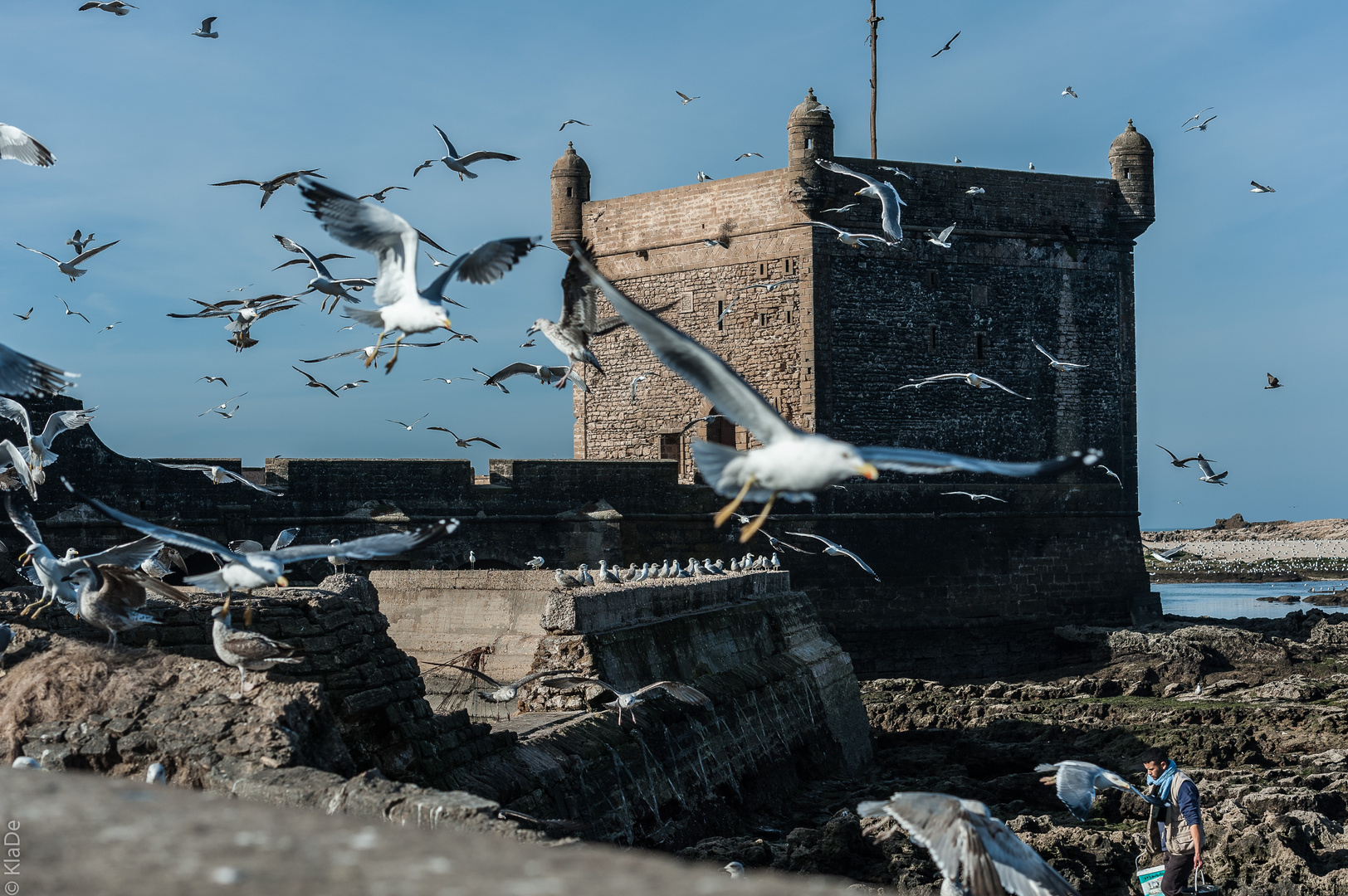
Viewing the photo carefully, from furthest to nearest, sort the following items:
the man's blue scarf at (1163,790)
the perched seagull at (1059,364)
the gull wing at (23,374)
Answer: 1. the perched seagull at (1059,364)
2. the man's blue scarf at (1163,790)
3. the gull wing at (23,374)

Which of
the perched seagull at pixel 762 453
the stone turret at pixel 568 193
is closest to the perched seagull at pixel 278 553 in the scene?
the perched seagull at pixel 762 453

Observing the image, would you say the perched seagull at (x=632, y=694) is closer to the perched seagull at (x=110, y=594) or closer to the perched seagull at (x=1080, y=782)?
the perched seagull at (x=1080, y=782)

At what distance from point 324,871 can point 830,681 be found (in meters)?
15.1

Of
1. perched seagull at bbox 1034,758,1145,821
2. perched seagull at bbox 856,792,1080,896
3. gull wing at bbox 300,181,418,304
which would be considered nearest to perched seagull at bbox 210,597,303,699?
gull wing at bbox 300,181,418,304

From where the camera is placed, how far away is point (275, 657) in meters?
6.43

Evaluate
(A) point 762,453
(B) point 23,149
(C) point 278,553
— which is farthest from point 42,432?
(A) point 762,453

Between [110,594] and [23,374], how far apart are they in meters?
1.25

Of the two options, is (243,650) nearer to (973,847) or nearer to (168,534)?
(168,534)

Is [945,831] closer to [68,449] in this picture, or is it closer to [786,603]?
[786,603]

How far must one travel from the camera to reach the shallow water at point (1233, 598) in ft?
146

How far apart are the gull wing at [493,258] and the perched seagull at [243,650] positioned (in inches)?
81.4

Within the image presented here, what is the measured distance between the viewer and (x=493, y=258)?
666cm

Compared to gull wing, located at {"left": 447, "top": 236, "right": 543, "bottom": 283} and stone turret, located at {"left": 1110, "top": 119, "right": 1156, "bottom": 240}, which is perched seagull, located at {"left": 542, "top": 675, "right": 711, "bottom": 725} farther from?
stone turret, located at {"left": 1110, "top": 119, "right": 1156, "bottom": 240}

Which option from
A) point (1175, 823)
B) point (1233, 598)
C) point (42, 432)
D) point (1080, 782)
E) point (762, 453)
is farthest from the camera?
point (1233, 598)
